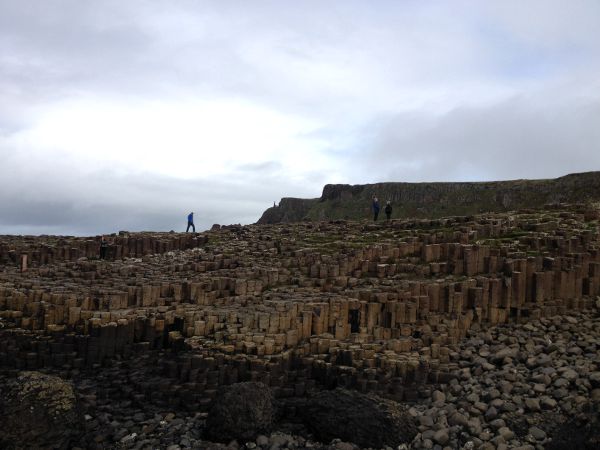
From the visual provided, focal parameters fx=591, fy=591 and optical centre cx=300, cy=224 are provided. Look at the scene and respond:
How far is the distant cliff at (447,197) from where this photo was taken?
40688 millimetres

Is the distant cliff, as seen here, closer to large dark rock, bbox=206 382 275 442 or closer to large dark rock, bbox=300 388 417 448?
large dark rock, bbox=300 388 417 448

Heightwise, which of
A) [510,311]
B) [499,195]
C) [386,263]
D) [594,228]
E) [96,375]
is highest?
[499,195]

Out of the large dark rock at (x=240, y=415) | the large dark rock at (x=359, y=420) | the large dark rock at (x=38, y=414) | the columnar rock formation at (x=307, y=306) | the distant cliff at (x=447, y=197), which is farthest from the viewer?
the distant cliff at (x=447, y=197)

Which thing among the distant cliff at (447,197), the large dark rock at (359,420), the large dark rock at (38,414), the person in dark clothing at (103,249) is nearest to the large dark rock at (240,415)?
the large dark rock at (359,420)

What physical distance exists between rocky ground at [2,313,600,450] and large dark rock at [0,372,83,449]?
0.58ft

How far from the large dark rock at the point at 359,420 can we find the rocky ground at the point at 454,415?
0.02 meters

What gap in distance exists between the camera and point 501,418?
371 inches

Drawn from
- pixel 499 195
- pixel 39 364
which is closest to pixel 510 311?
pixel 39 364

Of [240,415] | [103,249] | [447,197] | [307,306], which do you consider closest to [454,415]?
[240,415]

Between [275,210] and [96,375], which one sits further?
[275,210]

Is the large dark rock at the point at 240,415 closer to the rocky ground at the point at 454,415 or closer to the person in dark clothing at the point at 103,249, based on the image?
the rocky ground at the point at 454,415

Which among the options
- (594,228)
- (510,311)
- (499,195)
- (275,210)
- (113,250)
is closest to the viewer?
(510,311)

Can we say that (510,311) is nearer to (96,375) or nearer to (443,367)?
(443,367)

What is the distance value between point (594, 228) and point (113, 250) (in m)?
16.2
